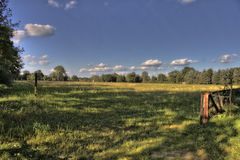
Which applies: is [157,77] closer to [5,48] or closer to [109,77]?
[109,77]

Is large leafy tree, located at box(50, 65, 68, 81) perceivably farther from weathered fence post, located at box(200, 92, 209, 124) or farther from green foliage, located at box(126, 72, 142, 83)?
weathered fence post, located at box(200, 92, 209, 124)

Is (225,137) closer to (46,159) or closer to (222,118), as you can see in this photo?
(222,118)

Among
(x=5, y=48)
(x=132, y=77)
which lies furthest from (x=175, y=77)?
(x=5, y=48)

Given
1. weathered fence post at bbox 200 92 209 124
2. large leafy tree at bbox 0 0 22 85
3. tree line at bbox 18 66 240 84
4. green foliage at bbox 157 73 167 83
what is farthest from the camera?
green foliage at bbox 157 73 167 83

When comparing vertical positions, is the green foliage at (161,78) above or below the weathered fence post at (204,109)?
above

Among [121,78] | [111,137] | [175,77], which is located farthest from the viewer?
[175,77]

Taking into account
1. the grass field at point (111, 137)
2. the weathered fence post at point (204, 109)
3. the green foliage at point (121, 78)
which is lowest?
the grass field at point (111, 137)

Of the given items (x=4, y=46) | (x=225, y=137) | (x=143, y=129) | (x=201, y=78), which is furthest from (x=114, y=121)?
(x=201, y=78)

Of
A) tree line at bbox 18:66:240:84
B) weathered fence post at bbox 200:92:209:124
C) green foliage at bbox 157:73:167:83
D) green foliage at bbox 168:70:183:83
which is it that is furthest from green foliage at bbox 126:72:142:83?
weathered fence post at bbox 200:92:209:124

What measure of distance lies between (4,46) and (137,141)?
19.2 meters

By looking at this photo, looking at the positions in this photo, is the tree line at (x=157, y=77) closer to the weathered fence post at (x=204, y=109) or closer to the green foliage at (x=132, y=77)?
the green foliage at (x=132, y=77)

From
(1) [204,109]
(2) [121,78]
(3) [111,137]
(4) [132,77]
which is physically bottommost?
(3) [111,137]

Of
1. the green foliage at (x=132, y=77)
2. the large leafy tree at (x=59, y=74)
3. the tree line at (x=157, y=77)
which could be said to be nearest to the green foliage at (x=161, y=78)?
the tree line at (x=157, y=77)

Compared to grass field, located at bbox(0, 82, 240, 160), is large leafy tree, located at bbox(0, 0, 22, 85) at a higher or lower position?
higher
